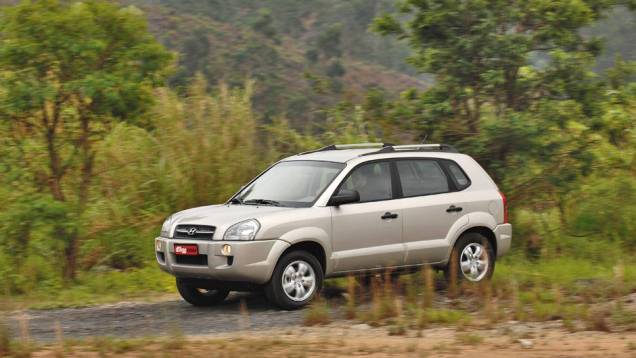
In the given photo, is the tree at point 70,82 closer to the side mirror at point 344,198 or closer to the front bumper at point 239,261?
the front bumper at point 239,261

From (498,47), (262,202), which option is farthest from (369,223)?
(498,47)

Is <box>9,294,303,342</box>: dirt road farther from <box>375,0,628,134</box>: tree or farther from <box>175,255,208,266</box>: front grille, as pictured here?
<box>375,0,628,134</box>: tree

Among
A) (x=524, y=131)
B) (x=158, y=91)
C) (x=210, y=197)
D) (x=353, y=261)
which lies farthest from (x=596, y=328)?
(x=158, y=91)

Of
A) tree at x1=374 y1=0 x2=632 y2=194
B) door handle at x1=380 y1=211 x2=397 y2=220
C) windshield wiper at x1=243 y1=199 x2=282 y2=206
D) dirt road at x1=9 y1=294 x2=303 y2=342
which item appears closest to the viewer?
dirt road at x1=9 y1=294 x2=303 y2=342

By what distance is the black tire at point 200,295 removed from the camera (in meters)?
11.7

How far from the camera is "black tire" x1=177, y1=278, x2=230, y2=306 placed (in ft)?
38.3

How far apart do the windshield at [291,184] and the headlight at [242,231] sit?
75cm

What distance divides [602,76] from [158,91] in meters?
7.30

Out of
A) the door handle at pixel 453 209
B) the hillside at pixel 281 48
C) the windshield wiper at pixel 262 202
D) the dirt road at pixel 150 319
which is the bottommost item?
the dirt road at pixel 150 319

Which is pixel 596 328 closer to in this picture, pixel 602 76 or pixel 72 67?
pixel 72 67

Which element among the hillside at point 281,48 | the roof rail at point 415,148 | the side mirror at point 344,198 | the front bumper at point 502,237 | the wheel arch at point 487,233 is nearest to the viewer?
the side mirror at point 344,198

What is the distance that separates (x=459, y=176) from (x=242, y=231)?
3218 millimetres

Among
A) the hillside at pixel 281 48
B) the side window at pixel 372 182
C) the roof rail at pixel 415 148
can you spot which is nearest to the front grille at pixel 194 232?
the side window at pixel 372 182

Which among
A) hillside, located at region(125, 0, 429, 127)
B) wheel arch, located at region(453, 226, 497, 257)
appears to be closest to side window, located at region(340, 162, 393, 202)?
wheel arch, located at region(453, 226, 497, 257)
